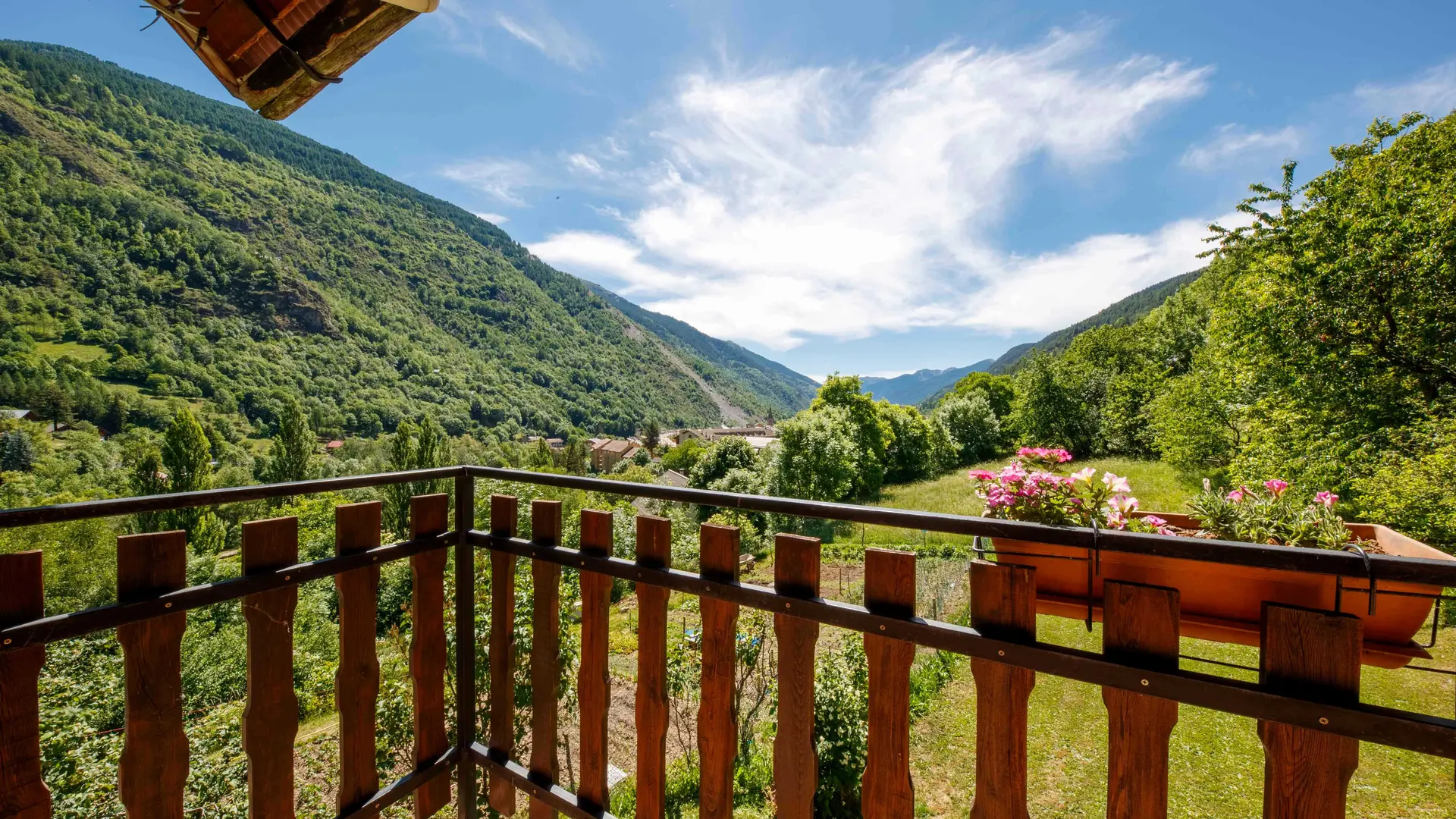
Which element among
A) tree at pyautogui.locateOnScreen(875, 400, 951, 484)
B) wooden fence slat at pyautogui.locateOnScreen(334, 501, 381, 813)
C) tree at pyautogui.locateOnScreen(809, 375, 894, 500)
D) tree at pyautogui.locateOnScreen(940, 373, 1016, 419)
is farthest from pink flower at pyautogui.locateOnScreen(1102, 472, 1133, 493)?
tree at pyautogui.locateOnScreen(940, 373, 1016, 419)

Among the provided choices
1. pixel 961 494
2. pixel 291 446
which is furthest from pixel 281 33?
pixel 291 446

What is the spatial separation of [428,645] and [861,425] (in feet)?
83.0

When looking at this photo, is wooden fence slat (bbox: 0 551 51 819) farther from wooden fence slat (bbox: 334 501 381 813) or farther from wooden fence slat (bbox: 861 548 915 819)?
wooden fence slat (bbox: 861 548 915 819)

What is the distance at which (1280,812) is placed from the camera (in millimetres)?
815

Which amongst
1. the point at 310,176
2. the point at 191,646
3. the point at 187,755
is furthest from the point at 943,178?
the point at 310,176

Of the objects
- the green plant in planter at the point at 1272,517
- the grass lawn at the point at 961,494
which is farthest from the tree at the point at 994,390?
the green plant in planter at the point at 1272,517

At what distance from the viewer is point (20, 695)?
106cm

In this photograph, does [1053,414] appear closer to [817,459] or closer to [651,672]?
[817,459]

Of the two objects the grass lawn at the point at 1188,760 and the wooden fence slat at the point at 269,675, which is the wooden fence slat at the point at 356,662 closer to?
the wooden fence slat at the point at 269,675

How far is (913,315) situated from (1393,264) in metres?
33.4

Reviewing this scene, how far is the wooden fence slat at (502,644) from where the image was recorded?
5.77ft

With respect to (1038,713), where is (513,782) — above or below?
above

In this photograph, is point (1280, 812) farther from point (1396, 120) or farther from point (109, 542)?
point (109, 542)

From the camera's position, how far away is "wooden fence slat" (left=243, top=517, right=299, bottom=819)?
1.33 metres
